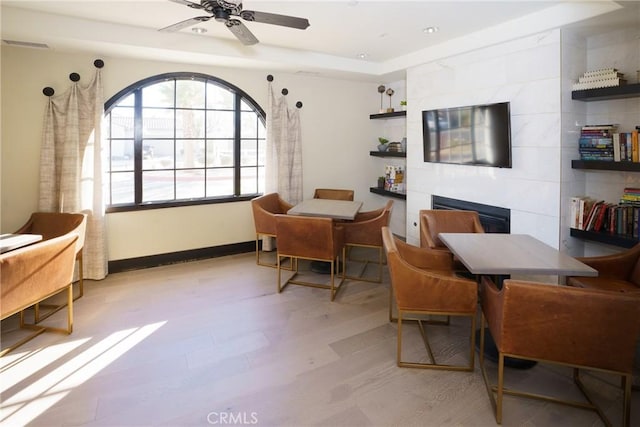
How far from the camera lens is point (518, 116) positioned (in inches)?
148

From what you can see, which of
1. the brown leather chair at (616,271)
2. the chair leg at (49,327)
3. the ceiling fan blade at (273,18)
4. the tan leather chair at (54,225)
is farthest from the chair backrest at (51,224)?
the brown leather chair at (616,271)

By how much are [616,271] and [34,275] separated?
4.21 m

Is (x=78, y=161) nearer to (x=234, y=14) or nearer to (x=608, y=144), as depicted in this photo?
(x=234, y=14)

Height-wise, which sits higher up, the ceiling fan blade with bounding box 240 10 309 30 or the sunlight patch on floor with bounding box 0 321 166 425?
the ceiling fan blade with bounding box 240 10 309 30

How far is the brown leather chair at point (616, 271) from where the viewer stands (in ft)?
8.82

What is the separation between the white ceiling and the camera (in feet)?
10.6

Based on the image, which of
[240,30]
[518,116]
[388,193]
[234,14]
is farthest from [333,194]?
[234,14]

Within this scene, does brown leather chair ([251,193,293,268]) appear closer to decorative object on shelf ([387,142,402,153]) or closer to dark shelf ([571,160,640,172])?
decorative object on shelf ([387,142,402,153])

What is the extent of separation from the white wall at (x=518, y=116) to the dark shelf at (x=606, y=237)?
0.18 metres

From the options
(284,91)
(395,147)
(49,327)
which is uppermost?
(284,91)

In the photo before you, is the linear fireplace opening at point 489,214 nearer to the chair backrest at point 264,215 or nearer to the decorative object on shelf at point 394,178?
the decorative object on shelf at point 394,178

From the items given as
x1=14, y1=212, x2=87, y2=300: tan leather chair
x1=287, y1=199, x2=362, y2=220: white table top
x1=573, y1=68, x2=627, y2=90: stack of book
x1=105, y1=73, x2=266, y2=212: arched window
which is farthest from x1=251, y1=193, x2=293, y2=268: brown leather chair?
x1=573, y1=68, x2=627, y2=90: stack of book

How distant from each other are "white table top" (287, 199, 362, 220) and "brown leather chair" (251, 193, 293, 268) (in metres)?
0.36

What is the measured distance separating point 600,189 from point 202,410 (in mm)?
3832
